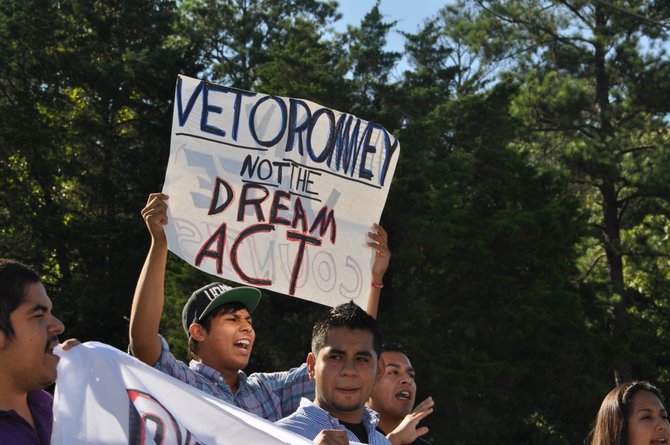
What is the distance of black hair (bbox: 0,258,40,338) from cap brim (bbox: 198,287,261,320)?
1.30m

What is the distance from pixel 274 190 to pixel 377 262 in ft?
2.08

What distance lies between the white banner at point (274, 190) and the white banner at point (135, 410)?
5.84ft

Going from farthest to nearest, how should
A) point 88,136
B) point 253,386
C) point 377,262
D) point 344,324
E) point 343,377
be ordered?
point 88,136
point 377,262
point 253,386
point 344,324
point 343,377

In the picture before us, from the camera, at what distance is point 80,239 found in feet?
78.7

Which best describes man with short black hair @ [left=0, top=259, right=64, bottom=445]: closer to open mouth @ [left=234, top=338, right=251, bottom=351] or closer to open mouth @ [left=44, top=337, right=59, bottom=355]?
open mouth @ [left=44, top=337, right=59, bottom=355]

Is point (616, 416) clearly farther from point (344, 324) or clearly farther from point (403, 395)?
point (344, 324)

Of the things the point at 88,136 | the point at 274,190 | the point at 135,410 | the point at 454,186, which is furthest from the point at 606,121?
the point at 135,410

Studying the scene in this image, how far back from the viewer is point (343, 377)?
345cm

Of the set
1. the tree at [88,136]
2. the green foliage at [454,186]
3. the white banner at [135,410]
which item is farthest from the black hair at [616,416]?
the tree at [88,136]

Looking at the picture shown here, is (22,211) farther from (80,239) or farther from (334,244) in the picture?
(334,244)

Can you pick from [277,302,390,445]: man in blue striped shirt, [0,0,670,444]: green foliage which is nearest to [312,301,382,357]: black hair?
[277,302,390,445]: man in blue striped shirt

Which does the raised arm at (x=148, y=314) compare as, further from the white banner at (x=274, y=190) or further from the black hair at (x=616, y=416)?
the black hair at (x=616, y=416)

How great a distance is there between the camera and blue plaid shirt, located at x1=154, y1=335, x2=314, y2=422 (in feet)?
12.7

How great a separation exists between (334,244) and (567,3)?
66.1 feet
